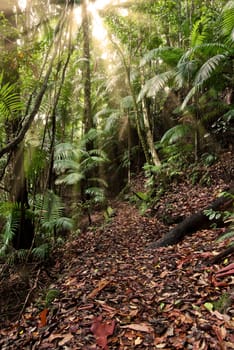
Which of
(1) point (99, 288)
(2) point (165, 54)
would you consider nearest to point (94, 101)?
(2) point (165, 54)

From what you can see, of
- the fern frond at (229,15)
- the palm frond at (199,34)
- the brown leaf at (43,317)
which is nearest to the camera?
the brown leaf at (43,317)

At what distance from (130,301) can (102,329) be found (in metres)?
0.42

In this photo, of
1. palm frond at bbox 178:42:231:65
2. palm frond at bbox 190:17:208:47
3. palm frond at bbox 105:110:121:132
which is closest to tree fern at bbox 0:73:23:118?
palm frond at bbox 178:42:231:65

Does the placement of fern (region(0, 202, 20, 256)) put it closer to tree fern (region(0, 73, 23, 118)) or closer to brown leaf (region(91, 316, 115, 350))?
tree fern (region(0, 73, 23, 118))

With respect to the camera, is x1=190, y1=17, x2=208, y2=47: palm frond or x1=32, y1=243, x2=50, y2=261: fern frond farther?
x1=190, y1=17, x2=208, y2=47: palm frond

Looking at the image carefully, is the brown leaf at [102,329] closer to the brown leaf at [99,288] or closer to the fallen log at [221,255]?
the brown leaf at [99,288]

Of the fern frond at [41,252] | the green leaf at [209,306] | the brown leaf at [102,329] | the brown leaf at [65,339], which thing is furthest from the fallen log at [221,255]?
the fern frond at [41,252]

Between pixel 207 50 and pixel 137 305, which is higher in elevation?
pixel 207 50

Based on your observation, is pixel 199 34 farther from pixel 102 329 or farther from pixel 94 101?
pixel 102 329

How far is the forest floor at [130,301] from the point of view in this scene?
208 cm

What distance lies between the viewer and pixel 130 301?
102 inches

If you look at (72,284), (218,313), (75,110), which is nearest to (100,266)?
(72,284)

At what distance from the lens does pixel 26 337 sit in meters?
2.52

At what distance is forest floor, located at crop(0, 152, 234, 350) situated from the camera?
6.82 feet
